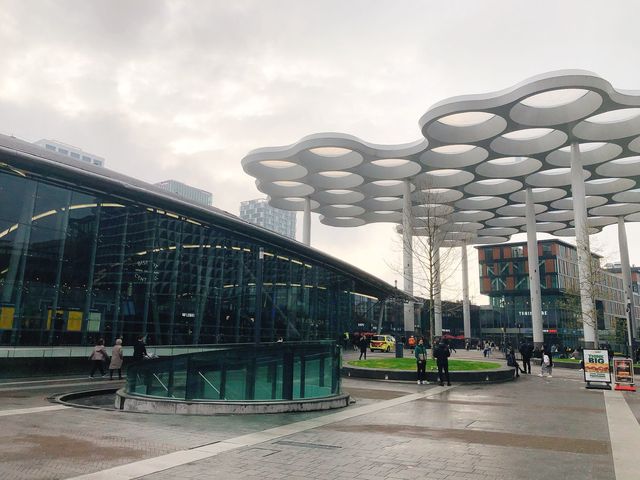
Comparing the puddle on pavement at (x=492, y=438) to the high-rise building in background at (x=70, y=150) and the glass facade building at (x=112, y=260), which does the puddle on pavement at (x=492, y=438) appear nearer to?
the glass facade building at (x=112, y=260)

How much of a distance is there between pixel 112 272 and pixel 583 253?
34.6 metres

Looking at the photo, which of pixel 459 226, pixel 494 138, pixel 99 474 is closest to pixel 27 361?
pixel 99 474

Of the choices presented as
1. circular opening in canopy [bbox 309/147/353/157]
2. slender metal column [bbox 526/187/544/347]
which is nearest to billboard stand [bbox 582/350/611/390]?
circular opening in canopy [bbox 309/147/353/157]

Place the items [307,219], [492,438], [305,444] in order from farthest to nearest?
[307,219] < [492,438] < [305,444]

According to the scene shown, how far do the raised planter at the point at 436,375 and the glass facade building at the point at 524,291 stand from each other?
66.3m

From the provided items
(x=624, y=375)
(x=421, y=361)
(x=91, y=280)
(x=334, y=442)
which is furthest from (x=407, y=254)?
(x=334, y=442)

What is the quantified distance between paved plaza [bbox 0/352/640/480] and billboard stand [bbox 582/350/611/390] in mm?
5776

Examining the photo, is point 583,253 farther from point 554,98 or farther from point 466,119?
point 466,119

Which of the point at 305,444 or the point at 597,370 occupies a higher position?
the point at 597,370

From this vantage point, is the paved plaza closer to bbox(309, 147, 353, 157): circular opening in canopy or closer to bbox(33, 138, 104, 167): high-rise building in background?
bbox(309, 147, 353, 157): circular opening in canopy

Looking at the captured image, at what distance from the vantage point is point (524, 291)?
293ft

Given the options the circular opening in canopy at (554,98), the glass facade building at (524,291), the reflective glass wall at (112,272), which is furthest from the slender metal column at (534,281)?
the reflective glass wall at (112,272)

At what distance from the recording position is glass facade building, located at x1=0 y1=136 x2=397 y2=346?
1811 cm

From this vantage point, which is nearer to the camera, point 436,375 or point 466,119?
point 436,375
